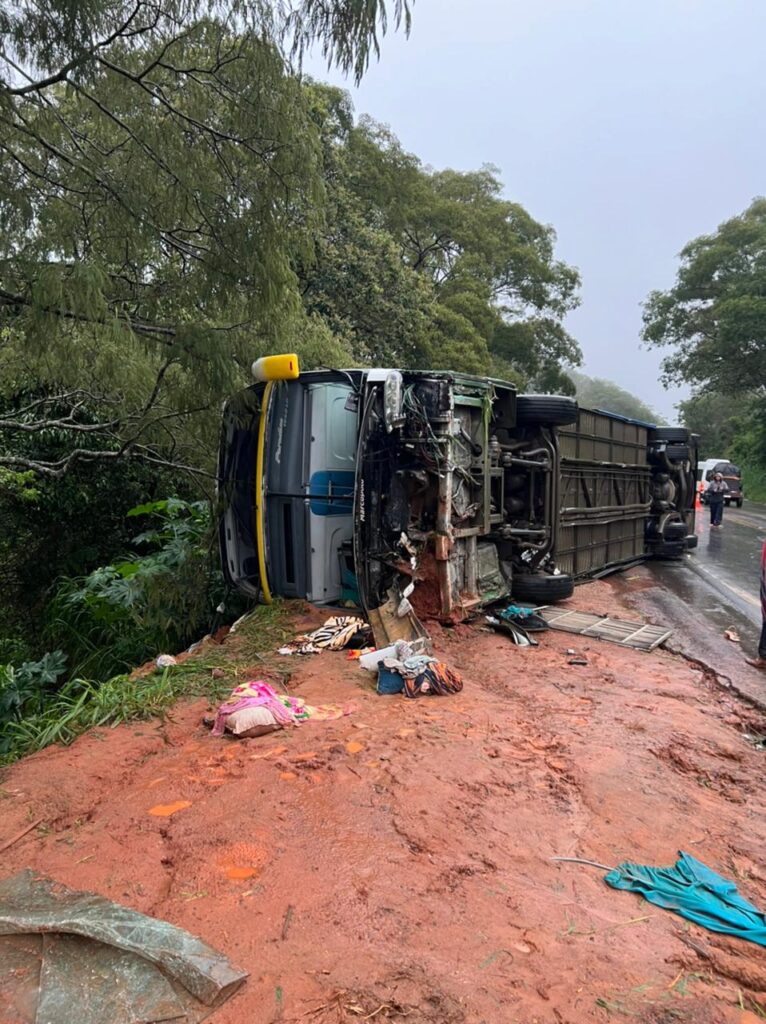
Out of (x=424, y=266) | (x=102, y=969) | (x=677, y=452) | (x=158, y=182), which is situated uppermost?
(x=424, y=266)

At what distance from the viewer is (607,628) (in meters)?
6.49

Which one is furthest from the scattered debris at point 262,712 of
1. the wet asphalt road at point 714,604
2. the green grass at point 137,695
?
the wet asphalt road at point 714,604

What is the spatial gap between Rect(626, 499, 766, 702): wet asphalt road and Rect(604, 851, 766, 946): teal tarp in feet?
9.36

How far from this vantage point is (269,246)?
156 inches

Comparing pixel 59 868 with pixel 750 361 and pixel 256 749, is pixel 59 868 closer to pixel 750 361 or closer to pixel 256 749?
pixel 256 749

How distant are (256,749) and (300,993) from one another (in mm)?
1682

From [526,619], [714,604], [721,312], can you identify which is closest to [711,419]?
[721,312]

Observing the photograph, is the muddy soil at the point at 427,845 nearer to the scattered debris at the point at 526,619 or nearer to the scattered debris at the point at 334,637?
the scattered debris at the point at 334,637

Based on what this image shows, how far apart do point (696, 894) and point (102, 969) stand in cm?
198

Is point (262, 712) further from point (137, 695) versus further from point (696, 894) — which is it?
point (696, 894)

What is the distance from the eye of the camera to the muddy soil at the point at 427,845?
1880 mm

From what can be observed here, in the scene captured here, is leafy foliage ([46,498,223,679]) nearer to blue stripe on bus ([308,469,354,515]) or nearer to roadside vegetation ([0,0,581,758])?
roadside vegetation ([0,0,581,758])

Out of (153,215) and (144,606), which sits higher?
(153,215)

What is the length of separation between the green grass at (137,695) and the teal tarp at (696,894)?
262 centimetres
